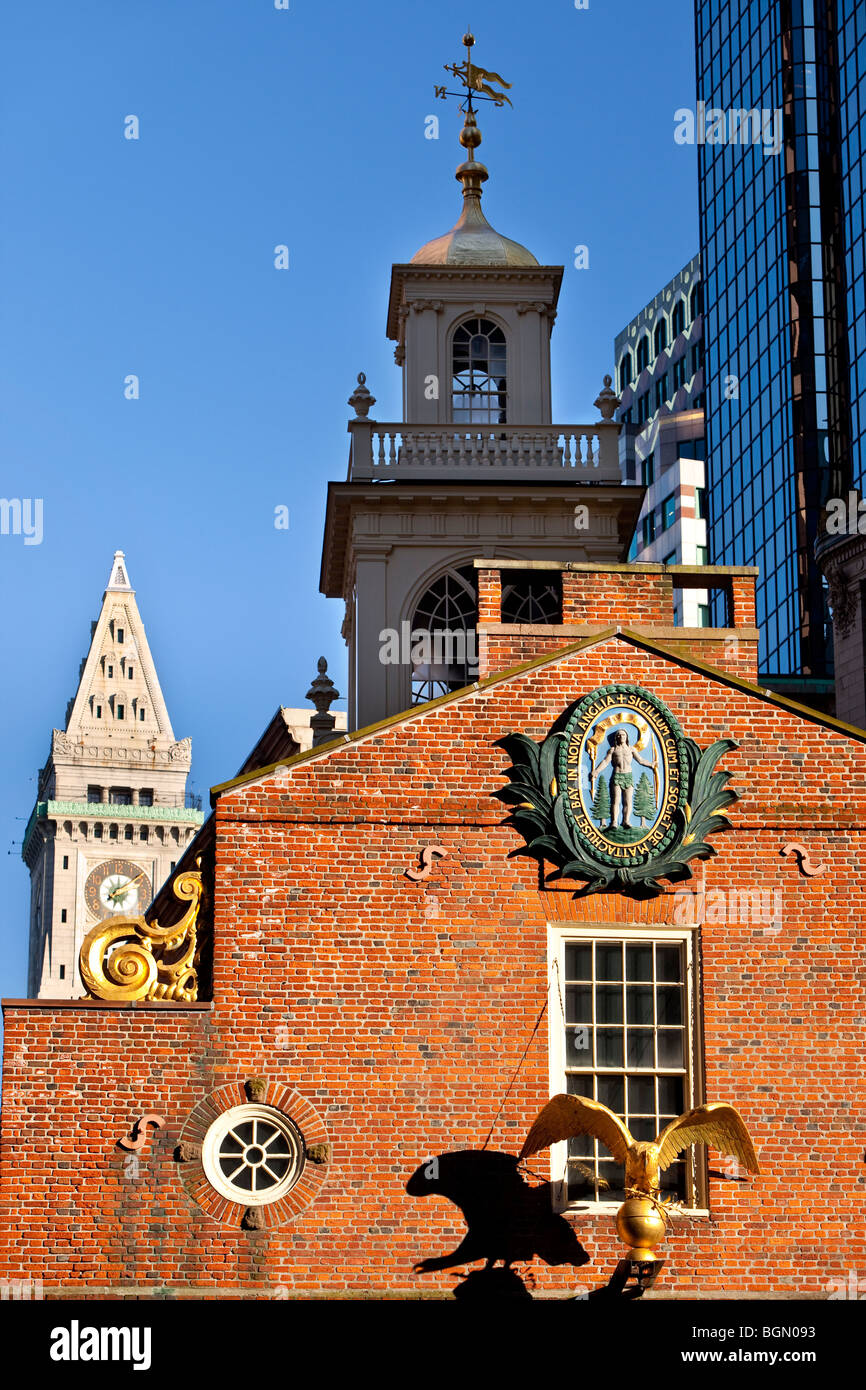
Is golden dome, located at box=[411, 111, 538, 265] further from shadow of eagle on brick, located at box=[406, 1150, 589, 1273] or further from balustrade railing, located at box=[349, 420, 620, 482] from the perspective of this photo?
shadow of eagle on brick, located at box=[406, 1150, 589, 1273]

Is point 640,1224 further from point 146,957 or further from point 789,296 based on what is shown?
point 789,296

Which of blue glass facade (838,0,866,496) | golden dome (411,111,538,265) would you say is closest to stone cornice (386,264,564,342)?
golden dome (411,111,538,265)

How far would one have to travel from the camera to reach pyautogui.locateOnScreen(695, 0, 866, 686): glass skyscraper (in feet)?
374

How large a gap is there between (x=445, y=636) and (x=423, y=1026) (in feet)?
44.8

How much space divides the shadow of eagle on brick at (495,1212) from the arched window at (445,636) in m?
13.8

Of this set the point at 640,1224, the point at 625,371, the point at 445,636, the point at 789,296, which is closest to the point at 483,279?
the point at 445,636

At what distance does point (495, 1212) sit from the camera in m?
28.1

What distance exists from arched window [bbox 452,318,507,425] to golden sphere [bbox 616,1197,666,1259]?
20.9 meters

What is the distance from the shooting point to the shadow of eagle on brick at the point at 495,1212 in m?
28.0

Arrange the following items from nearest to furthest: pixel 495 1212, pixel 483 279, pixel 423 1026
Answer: pixel 495 1212 < pixel 423 1026 < pixel 483 279

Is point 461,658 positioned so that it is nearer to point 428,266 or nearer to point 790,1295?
point 428,266

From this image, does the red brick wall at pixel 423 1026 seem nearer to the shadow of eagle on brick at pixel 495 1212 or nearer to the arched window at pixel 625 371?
the shadow of eagle on brick at pixel 495 1212

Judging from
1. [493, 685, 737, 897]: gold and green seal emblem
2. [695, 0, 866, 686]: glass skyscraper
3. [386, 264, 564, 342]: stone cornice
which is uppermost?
[695, 0, 866, 686]: glass skyscraper
